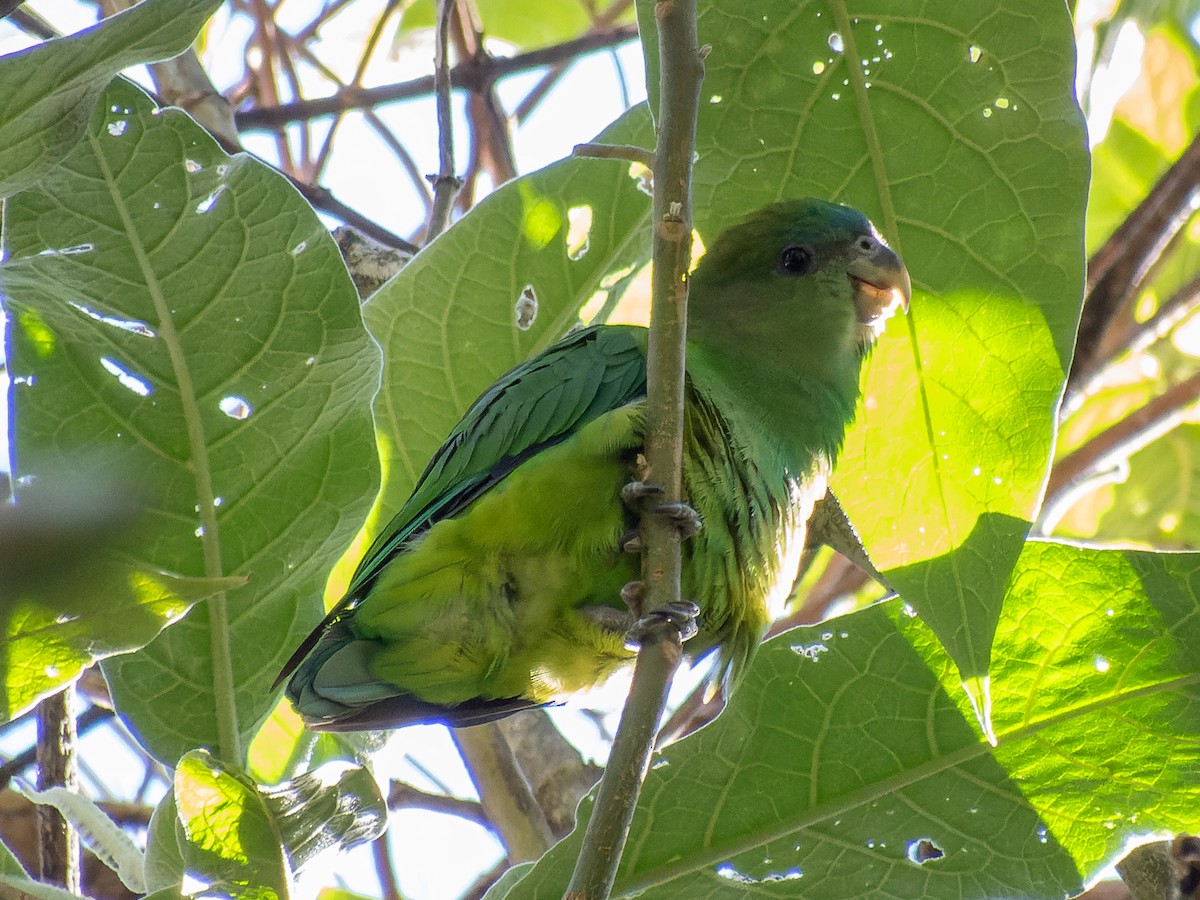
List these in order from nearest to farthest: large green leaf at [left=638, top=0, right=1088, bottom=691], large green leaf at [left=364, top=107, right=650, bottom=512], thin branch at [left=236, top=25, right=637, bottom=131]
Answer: large green leaf at [left=638, top=0, right=1088, bottom=691] < large green leaf at [left=364, top=107, right=650, bottom=512] < thin branch at [left=236, top=25, right=637, bottom=131]

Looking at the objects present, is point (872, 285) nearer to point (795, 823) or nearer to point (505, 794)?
point (795, 823)

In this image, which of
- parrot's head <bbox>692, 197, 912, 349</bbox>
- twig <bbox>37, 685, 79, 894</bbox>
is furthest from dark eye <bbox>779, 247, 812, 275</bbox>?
twig <bbox>37, 685, 79, 894</bbox>

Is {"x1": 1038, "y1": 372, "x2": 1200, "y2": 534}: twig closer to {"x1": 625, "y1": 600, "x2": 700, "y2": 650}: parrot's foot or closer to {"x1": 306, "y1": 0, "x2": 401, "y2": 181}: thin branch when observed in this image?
{"x1": 625, "y1": 600, "x2": 700, "y2": 650}: parrot's foot

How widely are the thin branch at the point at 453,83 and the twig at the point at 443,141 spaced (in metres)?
0.64

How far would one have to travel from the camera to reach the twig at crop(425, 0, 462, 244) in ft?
9.57

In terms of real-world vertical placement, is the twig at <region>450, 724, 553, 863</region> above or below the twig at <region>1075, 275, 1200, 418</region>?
below

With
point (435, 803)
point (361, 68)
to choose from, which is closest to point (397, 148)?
point (361, 68)

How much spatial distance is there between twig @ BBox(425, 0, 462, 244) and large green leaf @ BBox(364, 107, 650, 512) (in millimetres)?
299

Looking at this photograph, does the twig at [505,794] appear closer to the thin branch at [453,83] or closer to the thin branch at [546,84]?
the thin branch at [453,83]

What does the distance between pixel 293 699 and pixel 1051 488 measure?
77.6 inches

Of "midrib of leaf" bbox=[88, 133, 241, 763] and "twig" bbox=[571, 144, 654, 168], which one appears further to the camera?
"midrib of leaf" bbox=[88, 133, 241, 763]

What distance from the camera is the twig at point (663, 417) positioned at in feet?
4.66

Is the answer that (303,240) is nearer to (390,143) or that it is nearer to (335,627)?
(335,627)

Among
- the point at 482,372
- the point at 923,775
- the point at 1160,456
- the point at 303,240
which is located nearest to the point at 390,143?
the point at 482,372
